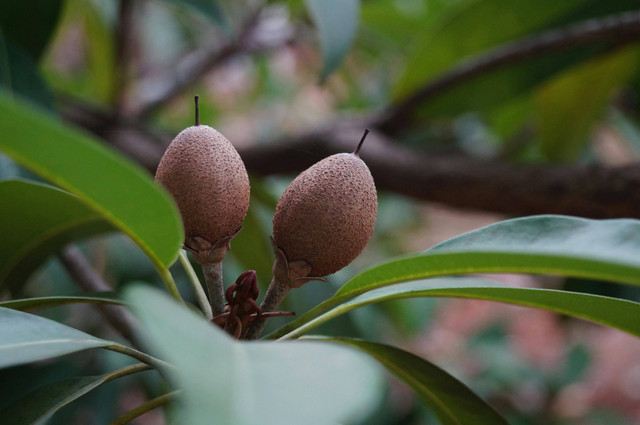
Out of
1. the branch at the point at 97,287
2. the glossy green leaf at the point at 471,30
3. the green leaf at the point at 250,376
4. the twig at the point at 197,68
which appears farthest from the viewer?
the twig at the point at 197,68

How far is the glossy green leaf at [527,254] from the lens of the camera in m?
0.33

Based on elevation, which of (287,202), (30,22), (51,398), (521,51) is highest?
(521,51)

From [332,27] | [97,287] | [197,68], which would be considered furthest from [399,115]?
[97,287]

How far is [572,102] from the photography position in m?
1.25

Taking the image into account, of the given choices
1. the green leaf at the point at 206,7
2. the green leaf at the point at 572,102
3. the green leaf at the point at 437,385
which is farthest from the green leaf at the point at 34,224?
the green leaf at the point at 572,102

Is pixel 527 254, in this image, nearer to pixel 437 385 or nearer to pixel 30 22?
pixel 437 385

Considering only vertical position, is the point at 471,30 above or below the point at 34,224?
above

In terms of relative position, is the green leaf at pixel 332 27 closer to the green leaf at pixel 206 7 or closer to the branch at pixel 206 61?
the green leaf at pixel 206 7

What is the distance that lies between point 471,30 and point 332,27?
46 centimetres

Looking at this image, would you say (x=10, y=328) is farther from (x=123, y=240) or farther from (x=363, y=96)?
(x=363, y=96)

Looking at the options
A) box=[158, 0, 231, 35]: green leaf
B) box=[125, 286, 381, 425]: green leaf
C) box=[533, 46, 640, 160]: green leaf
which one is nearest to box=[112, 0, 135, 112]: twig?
box=[158, 0, 231, 35]: green leaf

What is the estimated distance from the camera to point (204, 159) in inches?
17.3

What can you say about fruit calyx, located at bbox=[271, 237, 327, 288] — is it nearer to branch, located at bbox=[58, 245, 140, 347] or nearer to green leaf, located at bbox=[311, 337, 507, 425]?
green leaf, located at bbox=[311, 337, 507, 425]

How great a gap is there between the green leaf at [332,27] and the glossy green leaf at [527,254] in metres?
0.38
